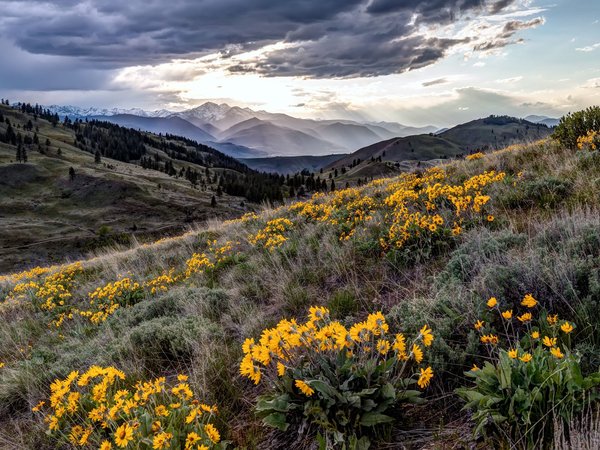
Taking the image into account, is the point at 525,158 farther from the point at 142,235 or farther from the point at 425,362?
the point at 142,235

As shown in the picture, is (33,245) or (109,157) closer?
(33,245)

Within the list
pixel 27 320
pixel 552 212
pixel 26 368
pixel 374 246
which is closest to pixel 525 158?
pixel 552 212

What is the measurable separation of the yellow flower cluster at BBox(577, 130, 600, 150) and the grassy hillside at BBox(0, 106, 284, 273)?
79.1m

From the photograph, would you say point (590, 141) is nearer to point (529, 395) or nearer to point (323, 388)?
point (529, 395)

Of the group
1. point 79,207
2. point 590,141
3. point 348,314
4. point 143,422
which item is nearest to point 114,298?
point 348,314

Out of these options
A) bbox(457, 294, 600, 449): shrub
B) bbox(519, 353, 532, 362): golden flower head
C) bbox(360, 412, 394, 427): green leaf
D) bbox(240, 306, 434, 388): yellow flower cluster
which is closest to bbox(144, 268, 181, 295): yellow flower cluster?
bbox(240, 306, 434, 388): yellow flower cluster

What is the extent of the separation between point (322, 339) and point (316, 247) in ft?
14.6

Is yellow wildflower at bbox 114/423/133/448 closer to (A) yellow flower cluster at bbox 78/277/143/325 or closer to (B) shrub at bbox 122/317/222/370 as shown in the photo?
(B) shrub at bbox 122/317/222/370

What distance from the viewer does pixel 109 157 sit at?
579 ft

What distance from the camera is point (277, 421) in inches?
108

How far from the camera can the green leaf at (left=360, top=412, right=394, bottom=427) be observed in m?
2.50

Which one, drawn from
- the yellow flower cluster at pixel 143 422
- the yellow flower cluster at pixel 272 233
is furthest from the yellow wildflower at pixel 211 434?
the yellow flower cluster at pixel 272 233

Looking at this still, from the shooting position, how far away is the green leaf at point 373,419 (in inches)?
98.4

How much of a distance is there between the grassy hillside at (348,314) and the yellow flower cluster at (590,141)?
472 mm
